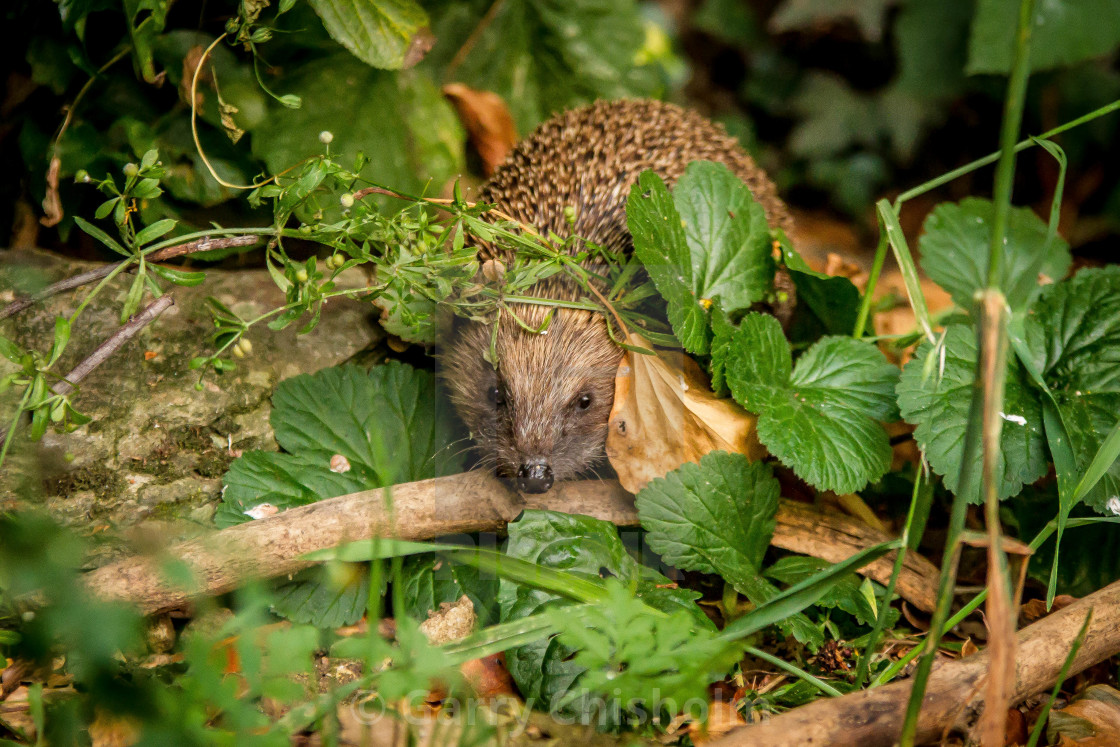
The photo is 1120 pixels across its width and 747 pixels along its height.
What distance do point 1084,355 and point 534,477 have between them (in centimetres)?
161

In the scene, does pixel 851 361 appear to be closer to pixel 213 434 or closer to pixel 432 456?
pixel 432 456

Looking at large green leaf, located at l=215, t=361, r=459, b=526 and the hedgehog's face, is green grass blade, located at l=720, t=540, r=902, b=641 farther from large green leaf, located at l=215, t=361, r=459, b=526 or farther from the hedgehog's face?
large green leaf, located at l=215, t=361, r=459, b=526

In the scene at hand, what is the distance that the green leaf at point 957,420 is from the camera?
202 cm

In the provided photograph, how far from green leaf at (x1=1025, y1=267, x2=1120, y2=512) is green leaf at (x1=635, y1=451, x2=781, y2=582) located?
0.83m

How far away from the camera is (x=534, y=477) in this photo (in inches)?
91.6

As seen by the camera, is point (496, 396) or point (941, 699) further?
point (496, 396)

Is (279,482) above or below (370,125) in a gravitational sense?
below

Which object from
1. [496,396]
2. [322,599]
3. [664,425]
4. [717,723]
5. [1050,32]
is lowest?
[322,599]

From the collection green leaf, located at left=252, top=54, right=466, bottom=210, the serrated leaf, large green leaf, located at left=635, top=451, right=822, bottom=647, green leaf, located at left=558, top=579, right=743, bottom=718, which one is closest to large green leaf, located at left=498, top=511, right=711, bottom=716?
large green leaf, located at left=635, top=451, right=822, bottom=647

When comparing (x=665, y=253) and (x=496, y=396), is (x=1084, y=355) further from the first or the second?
(x=496, y=396)

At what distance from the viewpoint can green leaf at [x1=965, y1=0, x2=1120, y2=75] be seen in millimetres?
3455

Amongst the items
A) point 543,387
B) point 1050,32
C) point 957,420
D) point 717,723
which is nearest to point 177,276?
point 543,387

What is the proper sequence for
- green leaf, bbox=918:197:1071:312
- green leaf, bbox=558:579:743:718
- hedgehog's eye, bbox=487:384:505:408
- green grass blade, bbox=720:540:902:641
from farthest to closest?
1. hedgehog's eye, bbox=487:384:505:408
2. green leaf, bbox=918:197:1071:312
3. green grass blade, bbox=720:540:902:641
4. green leaf, bbox=558:579:743:718

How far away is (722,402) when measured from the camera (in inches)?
90.3
